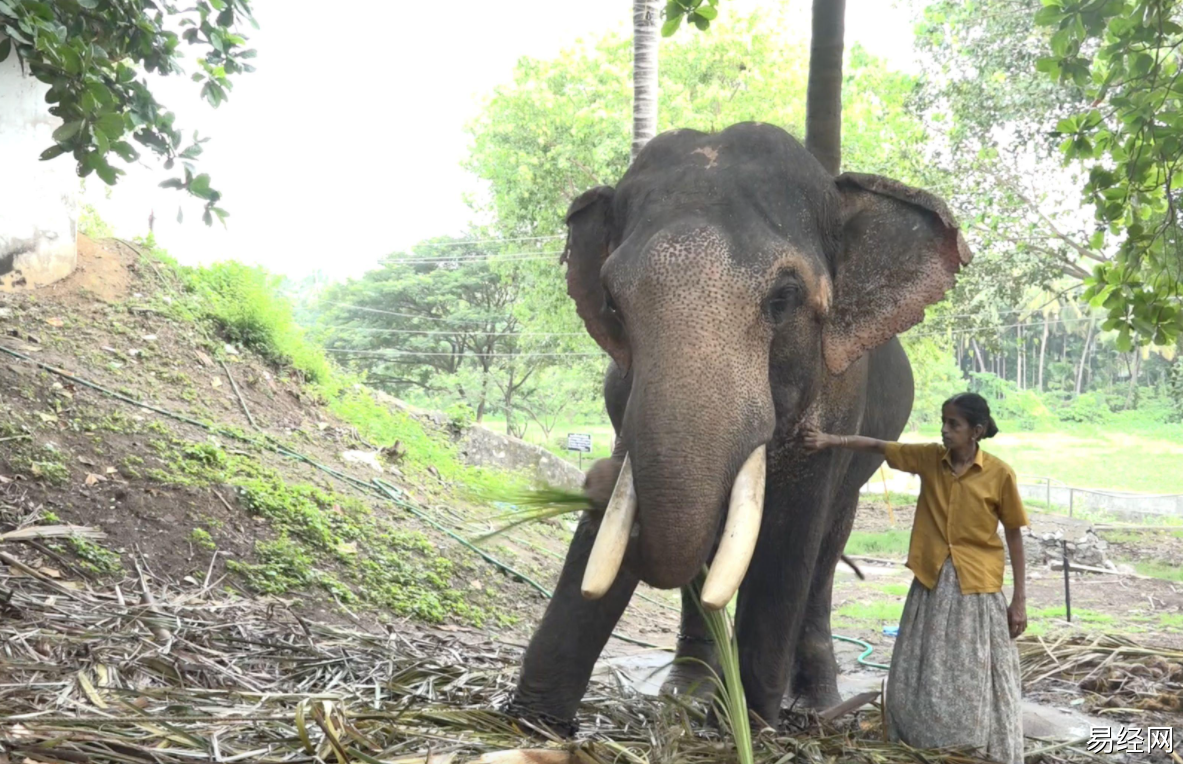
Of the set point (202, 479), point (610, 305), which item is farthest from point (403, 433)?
point (610, 305)

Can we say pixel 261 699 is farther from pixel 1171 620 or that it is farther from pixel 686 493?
pixel 1171 620

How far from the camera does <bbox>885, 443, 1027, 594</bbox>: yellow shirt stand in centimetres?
405

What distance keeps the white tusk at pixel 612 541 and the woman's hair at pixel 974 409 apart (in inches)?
52.7

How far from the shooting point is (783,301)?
3.56 metres

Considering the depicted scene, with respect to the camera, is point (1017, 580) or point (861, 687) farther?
point (861, 687)

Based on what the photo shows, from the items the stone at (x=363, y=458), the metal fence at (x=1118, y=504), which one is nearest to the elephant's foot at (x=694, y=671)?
the stone at (x=363, y=458)

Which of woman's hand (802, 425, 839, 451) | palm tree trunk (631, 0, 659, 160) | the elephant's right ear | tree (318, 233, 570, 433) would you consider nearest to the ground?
the elephant's right ear

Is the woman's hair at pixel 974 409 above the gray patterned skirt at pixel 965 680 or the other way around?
above

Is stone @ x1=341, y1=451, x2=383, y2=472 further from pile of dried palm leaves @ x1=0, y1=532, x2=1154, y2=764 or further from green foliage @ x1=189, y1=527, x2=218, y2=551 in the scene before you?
pile of dried palm leaves @ x1=0, y1=532, x2=1154, y2=764

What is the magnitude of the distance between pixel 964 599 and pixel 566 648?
141cm

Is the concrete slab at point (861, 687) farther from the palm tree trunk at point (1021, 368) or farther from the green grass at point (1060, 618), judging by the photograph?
the palm tree trunk at point (1021, 368)

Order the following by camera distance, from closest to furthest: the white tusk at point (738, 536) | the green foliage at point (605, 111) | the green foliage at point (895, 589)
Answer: the white tusk at point (738, 536) → the green foliage at point (895, 589) → the green foliage at point (605, 111)

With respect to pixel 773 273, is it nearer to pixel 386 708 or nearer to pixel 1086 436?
pixel 386 708

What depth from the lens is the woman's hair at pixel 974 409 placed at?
397cm
